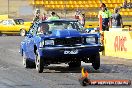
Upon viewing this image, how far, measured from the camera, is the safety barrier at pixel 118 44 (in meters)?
20.3

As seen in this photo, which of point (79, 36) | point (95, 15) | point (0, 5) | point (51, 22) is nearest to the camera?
point (79, 36)

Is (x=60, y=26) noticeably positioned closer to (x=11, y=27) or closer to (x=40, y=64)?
(x=40, y=64)

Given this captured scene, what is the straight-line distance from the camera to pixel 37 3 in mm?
48312

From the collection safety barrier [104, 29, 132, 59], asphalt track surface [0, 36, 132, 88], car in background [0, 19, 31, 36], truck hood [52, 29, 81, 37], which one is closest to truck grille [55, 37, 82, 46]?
truck hood [52, 29, 81, 37]

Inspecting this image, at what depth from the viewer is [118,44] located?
69.0 ft

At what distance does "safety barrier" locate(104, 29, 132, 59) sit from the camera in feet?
66.6

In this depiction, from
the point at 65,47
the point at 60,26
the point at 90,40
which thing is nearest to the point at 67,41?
the point at 65,47

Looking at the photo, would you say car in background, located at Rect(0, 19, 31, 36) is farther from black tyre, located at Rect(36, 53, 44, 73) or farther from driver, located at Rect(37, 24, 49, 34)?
black tyre, located at Rect(36, 53, 44, 73)

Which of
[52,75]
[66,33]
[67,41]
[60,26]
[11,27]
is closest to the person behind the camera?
[52,75]

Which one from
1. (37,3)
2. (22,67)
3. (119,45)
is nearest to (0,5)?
(37,3)

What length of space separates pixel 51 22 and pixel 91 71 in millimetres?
1991

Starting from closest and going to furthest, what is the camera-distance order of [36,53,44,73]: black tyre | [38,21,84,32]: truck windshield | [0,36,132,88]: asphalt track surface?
[0,36,132,88]: asphalt track surface → [36,53,44,73]: black tyre → [38,21,84,32]: truck windshield

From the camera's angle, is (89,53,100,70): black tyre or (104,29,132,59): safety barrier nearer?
(89,53,100,70): black tyre

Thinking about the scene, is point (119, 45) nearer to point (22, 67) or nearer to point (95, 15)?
point (22, 67)
